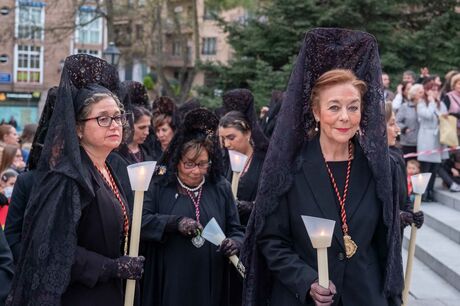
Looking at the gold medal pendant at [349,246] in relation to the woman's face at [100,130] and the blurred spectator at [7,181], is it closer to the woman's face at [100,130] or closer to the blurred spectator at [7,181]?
the woman's face at [100,130]

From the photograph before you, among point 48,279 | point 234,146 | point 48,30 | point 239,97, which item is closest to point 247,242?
point 48,279

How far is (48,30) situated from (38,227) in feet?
88.7

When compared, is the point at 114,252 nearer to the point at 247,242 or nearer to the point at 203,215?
the point at 247,242

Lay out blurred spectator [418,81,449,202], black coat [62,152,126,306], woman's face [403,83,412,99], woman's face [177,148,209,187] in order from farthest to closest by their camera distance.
Result: 1. woman's face [403,83,412,99]
2. blurred spectator [418,81,449,202]
3. woman's face [177,148,209,187]
4. black coat [62,152,126,306]

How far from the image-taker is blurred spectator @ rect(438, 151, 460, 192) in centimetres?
1170

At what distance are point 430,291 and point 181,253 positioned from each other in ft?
11.3

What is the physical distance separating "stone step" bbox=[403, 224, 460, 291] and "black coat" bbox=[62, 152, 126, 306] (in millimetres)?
4642

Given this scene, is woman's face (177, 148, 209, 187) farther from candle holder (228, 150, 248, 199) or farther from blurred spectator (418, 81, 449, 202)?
blurred spectator (418, 81, 449, 202)

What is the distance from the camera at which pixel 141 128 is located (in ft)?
22.7

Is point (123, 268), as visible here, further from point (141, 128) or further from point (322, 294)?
point (141, 128)

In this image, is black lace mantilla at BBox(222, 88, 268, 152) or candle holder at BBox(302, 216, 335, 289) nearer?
candle holder at BBox(302, 216, 335, 289)

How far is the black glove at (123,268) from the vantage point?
3.73 meters

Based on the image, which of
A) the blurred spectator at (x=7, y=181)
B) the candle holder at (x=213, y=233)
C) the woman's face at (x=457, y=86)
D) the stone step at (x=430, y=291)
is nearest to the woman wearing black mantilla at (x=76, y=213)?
the candle holder at (x=213, y=233)

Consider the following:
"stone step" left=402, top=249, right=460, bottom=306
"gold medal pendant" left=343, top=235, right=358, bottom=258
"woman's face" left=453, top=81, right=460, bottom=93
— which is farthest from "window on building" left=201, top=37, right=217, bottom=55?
"gold medal pendant" left=343, top=235, right=358, bottom=258
